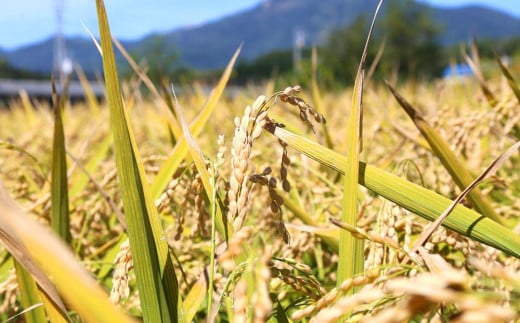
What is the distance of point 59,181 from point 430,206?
513 mm

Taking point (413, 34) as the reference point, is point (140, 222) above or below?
below

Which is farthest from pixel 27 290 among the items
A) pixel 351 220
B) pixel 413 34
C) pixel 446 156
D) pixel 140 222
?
pixel 413 34

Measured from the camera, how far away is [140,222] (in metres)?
0.55

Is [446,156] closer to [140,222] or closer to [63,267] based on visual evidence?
[140,222]

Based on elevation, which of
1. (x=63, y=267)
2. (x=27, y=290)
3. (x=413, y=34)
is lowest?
(x=27, y=290)

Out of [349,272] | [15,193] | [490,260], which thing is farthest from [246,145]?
[15,193]

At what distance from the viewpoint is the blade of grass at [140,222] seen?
543 millimetres

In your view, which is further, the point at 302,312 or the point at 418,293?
the point at 302,312

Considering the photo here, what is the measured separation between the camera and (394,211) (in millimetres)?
620

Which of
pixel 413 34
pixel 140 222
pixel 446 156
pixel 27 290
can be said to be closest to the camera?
pixel 140 222

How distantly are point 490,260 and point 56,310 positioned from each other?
0.42 m

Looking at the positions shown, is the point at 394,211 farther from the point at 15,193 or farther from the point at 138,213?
the point at 15,193

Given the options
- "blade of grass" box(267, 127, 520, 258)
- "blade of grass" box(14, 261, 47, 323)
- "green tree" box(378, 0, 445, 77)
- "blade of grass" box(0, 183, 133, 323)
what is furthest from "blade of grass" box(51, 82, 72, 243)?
"green tree" box(378, 0, 445, 77)

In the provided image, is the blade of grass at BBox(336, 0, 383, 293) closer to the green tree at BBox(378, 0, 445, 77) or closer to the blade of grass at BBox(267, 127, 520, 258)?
the blade of grass at BBox(267, 127, 520, 258)
